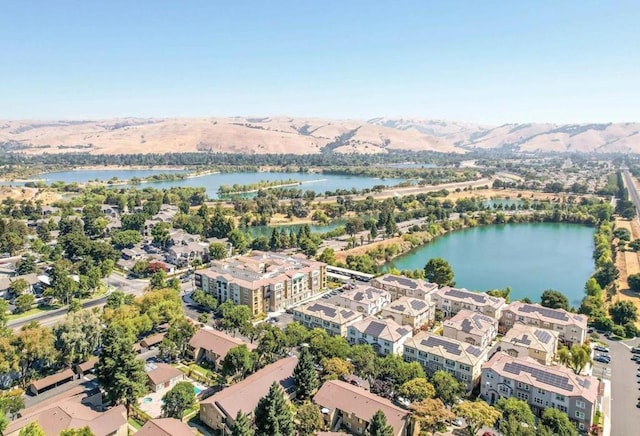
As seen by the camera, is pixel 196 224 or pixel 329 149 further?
pixel 329 149

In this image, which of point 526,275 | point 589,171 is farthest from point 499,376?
point 589,171

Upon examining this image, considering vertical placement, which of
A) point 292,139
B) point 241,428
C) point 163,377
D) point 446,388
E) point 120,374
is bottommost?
point 163,377

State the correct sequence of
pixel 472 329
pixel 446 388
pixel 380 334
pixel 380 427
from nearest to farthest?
pixel 380 427
pixel 446 388
pixel 380 334
pixel 472 329

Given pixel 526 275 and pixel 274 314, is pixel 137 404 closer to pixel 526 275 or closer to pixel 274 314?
pixel 274 314

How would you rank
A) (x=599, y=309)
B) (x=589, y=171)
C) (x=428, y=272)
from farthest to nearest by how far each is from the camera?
1. (x=589, y=171)
2. (x=428, y=272)
3. (x=599, y=309)

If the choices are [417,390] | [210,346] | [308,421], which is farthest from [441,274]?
[308,421]

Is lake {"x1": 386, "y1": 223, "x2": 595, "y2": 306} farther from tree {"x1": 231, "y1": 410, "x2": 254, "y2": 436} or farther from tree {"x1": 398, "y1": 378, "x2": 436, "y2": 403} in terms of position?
tree {"x1": 231, "y1": 410, "x2": 254, "y2": 436}

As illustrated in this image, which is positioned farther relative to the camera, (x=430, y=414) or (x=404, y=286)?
(x=404, y=286)

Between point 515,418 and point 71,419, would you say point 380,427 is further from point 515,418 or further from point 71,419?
point 71,419
